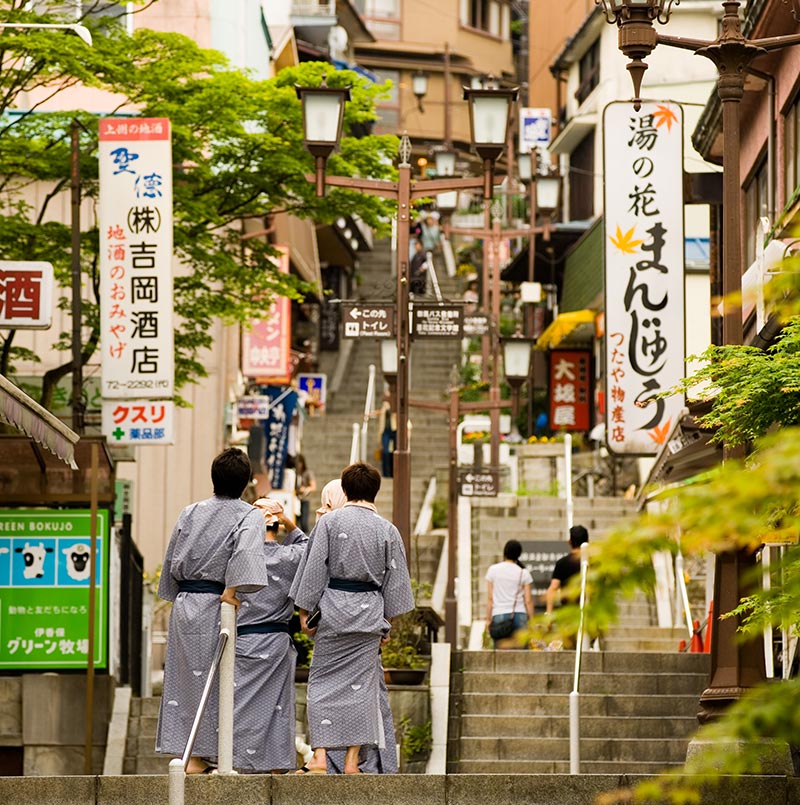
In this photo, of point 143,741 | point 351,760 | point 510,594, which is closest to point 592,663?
point 510,594

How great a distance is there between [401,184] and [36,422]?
5.82 meters

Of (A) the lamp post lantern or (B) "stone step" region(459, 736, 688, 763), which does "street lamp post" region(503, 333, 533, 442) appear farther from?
(B) "stone step" region(459, 736, 688, 763)

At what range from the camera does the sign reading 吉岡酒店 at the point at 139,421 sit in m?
19.3

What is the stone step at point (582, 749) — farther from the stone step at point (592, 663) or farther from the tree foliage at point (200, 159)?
the tree foliage at point (200, 159)

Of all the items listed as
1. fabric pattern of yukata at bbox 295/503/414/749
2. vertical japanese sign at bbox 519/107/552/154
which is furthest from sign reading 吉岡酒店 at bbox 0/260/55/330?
vertical japanese sign at bbox 519/107/552/154

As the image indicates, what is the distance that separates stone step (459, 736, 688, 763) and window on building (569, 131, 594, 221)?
93.2ft

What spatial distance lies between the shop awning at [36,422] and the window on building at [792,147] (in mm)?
8307

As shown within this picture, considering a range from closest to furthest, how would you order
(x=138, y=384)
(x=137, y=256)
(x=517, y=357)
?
(x=138, y=384)
(x=137, y=256)
(x=517, y=357)

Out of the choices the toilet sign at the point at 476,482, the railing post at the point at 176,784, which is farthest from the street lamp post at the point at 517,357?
the railing post at the point at 176,784

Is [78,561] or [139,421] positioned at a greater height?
[139,421]

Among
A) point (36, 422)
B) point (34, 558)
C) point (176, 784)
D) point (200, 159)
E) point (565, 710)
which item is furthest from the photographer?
point (200, 159)

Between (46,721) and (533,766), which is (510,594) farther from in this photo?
(46,721)

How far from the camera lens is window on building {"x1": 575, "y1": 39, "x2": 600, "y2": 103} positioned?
4275 cm

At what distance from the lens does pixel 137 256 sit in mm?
19312
